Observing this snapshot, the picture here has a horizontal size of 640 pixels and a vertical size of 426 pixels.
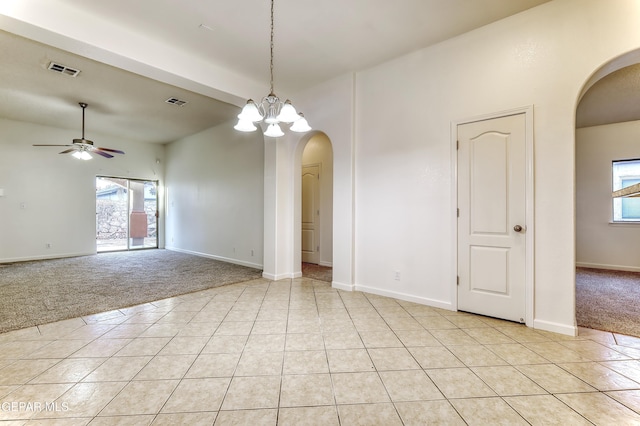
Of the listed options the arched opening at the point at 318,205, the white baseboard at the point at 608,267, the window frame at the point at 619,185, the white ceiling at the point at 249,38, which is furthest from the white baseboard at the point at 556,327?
the window frame at the point at 619,185

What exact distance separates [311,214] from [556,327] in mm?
4772

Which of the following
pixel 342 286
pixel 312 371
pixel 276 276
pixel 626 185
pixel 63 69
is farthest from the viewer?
pixel 626 185

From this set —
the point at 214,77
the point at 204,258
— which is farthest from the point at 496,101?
the point at 204,258

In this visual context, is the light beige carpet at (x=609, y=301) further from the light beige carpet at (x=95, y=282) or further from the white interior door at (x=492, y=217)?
the light beige carpet at (x=95, y=282)

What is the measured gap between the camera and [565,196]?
2.73 meters

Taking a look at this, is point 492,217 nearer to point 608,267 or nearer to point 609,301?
point 609,301

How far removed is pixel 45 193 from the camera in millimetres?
6902

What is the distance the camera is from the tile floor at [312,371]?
168cm

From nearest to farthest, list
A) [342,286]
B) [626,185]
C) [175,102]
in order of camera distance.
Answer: [342,286]
[175,102]
[626,185]

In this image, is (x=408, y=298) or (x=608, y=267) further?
(x=608, y=267)

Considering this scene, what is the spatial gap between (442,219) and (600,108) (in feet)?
14.4

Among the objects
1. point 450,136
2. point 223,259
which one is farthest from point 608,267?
point 223,259

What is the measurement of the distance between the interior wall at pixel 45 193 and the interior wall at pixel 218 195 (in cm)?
166

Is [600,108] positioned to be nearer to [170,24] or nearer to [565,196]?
[565,196]
